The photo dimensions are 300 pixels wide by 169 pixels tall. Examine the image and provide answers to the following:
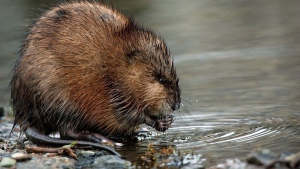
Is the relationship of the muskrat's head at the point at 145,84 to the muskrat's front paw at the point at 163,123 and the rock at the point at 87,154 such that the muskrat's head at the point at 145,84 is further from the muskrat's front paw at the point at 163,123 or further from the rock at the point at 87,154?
the rock at the point at 87,154

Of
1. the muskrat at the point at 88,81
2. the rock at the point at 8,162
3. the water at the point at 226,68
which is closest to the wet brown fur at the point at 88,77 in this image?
the muskrat at the point at 88,81

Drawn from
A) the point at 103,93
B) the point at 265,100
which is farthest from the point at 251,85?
the point at 103,93

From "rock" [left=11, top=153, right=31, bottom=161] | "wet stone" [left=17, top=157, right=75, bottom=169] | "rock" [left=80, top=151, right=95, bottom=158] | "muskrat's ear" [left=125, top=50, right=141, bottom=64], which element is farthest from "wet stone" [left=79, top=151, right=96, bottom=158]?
"muskrat's ear" [left=125, top=50, right=141, bottom=64]

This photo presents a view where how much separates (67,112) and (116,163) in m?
1.20

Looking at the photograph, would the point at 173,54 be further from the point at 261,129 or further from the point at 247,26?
the point at 261,129

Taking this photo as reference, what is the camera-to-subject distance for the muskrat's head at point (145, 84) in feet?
25.5

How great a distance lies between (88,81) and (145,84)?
61 centimetres

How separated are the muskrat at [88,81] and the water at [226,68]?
16.2 inches

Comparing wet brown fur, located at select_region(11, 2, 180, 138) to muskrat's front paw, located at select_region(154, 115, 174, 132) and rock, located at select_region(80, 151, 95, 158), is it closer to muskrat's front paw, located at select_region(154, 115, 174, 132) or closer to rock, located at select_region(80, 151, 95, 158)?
muskrat's front paw, located at select_region(154, 115, 174, 132)

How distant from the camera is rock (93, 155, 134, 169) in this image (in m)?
6.62

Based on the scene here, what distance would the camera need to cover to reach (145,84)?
7.78m

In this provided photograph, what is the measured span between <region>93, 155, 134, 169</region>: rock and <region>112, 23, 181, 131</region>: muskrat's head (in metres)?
1.09

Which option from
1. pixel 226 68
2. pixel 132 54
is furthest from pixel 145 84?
pixel 226 68

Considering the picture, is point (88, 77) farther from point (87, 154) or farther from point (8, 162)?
point (8, 162)
